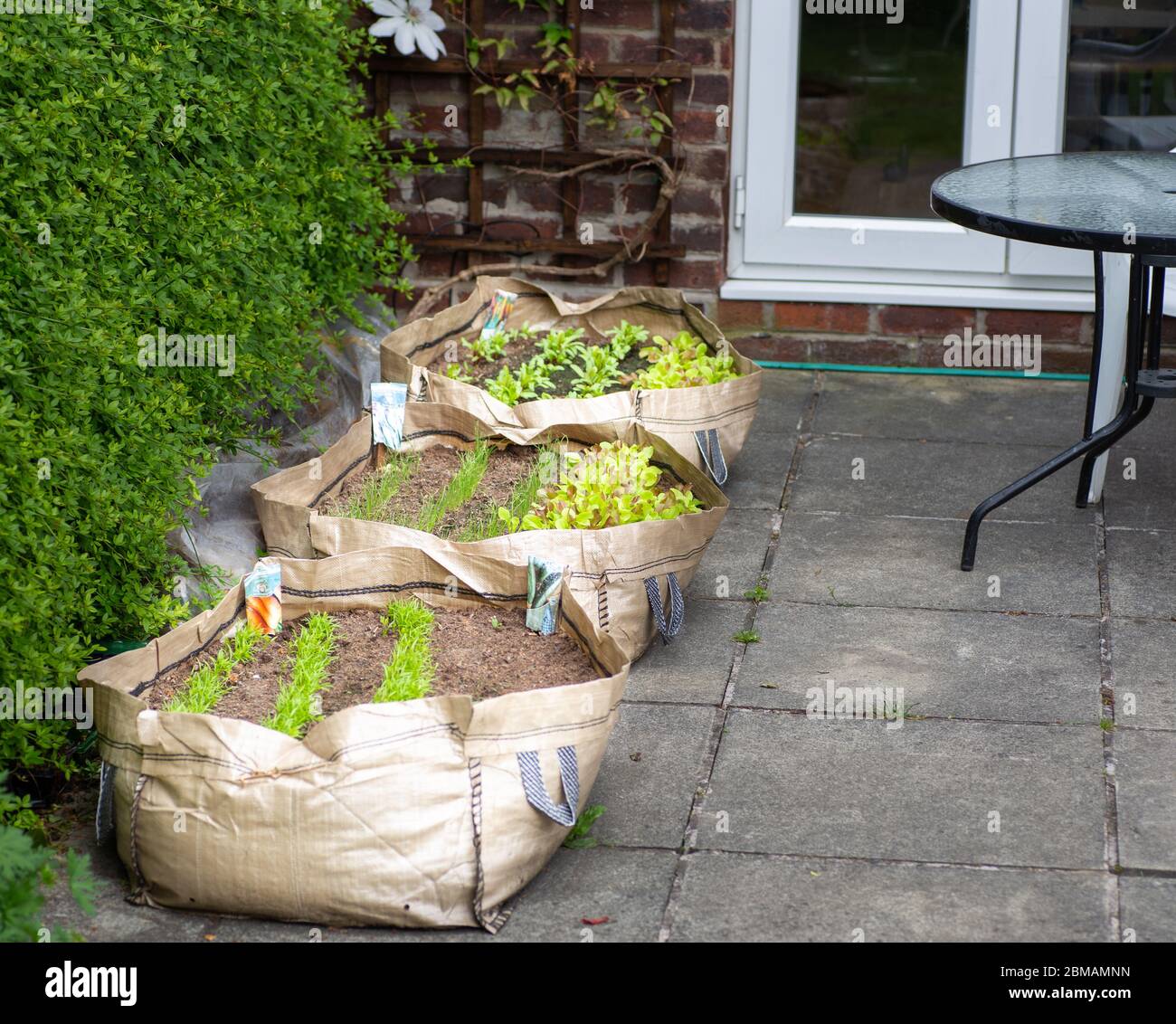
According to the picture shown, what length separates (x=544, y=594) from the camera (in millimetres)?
3232

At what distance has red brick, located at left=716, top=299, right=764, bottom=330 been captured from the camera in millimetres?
5898

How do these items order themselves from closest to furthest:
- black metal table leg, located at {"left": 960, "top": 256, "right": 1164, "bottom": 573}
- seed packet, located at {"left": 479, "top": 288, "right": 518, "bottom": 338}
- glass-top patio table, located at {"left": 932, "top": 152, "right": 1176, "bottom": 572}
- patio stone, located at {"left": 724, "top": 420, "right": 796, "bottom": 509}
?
glass-top patio table, located at {"left": 932, "top": 152, "right": 1176, "bottom": 572} → black metal table leg, located at {"left": 960, "top": 256, "right": 1164, "bottom": 573} → patio stone, located at {"left": 724, "top": 420, "right": 796, "bottom": 509} → seed packet, located at {"left": 479, "top": 288, "right": 518, "bottom": 338}

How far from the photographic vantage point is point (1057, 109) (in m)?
5.64

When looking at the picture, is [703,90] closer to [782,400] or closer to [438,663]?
[782,400]

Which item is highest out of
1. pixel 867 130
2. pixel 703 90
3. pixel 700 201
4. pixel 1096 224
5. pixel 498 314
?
pixel 703 90

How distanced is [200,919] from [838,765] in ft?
4.38

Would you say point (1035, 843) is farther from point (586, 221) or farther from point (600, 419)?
point (586, 221)

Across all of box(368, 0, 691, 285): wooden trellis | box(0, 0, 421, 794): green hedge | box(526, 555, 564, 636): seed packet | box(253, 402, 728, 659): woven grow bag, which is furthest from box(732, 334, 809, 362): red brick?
box(526, 555, 564, 636): seed packet

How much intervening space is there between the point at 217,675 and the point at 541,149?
3.33 meters

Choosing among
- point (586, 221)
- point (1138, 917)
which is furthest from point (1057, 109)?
point (1138, 917)

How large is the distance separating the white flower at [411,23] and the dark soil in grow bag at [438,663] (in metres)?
2.96

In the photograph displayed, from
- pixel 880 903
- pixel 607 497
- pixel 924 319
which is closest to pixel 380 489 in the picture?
pixel 607 497

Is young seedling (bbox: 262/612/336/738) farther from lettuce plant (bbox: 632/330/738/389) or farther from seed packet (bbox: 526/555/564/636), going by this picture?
lettuce plant (bbox: 632/330/738/389)

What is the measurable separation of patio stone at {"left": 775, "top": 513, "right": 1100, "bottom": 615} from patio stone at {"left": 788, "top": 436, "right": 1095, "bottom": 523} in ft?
0.30
